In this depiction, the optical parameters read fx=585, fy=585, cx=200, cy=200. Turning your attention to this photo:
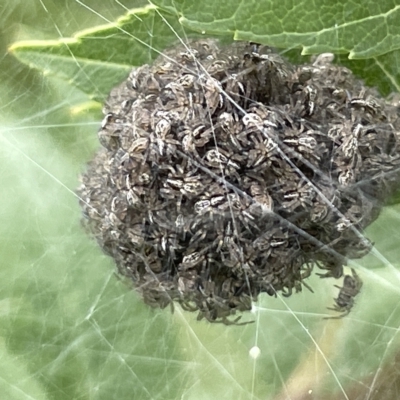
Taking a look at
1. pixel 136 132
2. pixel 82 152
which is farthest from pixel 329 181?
pixel 82 152

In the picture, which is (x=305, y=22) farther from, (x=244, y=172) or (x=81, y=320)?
(x=81, y=320)

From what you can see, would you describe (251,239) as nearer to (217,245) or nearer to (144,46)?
(217,245)

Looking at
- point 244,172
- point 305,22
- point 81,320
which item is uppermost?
point 305,22

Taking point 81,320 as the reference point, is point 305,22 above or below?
above

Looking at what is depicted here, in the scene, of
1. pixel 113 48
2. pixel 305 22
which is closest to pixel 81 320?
pixel 113 48

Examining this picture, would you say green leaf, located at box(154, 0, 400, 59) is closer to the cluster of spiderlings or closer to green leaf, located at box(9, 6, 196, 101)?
the cluster of spiderlings

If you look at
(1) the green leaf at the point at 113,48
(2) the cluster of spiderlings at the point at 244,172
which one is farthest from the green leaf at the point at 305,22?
(1) the green leaf at the point at 113,48
